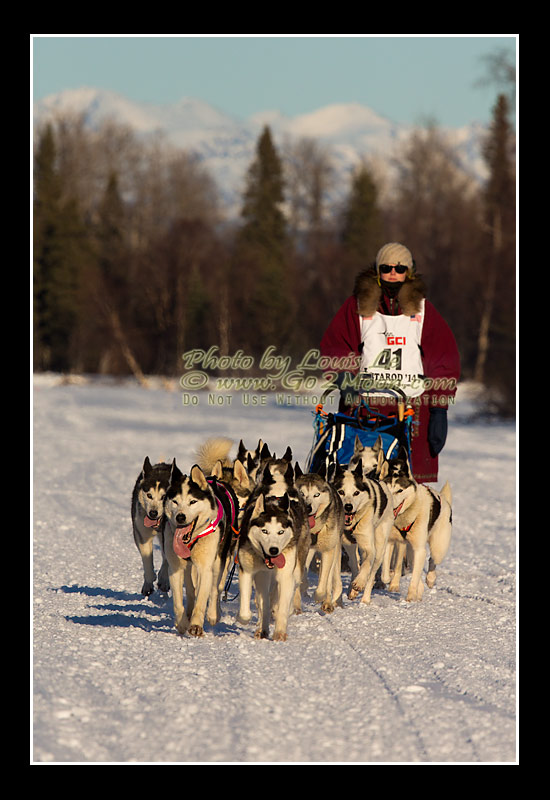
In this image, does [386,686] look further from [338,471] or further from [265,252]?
[265,252]

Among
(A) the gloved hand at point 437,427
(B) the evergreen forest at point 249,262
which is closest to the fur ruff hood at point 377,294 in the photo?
(A) the gloved hand at point 437,427

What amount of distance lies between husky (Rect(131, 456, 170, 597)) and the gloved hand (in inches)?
73.0

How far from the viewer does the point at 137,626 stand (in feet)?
16.4

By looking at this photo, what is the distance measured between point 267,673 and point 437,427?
2501 mm

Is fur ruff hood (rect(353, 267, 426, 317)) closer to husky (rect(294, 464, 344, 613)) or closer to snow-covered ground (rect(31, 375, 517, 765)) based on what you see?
husky (rect(294, 464, 344, 613))

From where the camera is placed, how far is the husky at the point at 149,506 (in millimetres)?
5117

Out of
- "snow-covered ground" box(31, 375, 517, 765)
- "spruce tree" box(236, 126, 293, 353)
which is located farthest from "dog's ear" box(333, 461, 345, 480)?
"spruce tree" box(236, 126, 293, 353)

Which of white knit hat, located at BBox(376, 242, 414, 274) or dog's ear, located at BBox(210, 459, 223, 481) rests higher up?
white knit hat, located at BBox(376, 242, 414, 274)

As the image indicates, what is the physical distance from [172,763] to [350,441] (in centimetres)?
322

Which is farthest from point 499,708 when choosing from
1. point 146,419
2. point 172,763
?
point 146,419

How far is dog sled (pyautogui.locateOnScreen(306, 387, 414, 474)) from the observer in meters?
6.14

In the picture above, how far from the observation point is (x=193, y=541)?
4.72 m

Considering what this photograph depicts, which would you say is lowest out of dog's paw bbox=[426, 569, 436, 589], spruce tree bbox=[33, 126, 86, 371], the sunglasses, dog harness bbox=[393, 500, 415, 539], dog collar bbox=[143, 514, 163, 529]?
dog's paw bbox=[426, 569, 436, 589]

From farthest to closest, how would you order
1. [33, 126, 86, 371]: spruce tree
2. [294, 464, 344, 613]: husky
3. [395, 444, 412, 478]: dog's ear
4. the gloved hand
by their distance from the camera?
[33, 126, 86, 371]: spruce tree
the gloved hand
[395, 444, 412, 478]: dog's ear
[294, 464, 344, 613]: husky
